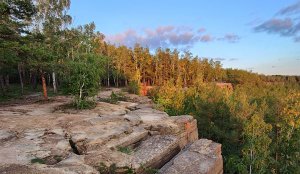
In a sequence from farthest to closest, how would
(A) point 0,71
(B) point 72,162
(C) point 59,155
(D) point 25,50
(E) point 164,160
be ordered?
1. (A) point 0,71
2. (D) point 25,50
3. (E) point 164,160
4. (C) point 59,155
5. (B) point 72,162

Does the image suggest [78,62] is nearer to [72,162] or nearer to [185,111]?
[72,162]

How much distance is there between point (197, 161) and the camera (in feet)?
34.2

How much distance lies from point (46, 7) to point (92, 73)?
21.6m

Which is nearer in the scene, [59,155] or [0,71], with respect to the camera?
[59,155]

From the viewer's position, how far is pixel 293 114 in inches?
842

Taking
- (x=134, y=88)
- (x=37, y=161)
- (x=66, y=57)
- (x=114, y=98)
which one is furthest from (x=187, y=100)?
(x=37, y=161)

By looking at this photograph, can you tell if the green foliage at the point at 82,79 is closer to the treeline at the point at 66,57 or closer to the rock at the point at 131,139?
the treeline at the point at 66,57

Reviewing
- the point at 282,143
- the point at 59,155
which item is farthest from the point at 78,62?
the point at 282,143

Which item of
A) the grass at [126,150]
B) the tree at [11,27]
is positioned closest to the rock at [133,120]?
the grass at [126,150]

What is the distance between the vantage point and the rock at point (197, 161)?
971 cm

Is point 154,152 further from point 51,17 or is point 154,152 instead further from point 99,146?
point 51,17

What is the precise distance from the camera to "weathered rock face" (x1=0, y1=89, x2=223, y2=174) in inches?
352

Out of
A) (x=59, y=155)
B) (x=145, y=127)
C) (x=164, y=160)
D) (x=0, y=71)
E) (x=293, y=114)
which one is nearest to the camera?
(x=59, y=155)

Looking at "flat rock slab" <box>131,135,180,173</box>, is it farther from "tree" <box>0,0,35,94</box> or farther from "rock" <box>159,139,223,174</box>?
"tree" <box>0,0,35,94</box>
